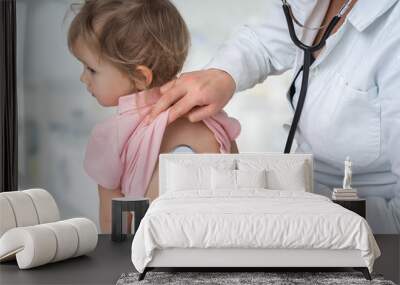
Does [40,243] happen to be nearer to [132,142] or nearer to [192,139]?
[132,142]

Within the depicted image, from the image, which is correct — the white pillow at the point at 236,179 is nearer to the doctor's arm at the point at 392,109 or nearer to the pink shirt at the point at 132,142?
the pink shirt at the point at 132,142

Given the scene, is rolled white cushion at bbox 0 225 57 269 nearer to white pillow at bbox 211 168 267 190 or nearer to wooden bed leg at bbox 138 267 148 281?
wooden bed leg at bbox 138 267 148 281

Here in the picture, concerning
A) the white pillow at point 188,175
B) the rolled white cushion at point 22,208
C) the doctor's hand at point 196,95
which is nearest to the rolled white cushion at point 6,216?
the rolled white cushion at point 22,208

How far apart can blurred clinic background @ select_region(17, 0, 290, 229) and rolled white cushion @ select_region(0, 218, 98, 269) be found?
1.46 metres

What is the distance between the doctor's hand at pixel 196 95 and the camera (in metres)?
5.57

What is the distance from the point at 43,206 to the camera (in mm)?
4594

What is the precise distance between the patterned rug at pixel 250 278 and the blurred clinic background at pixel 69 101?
1.83m

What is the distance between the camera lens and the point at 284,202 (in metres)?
4.24

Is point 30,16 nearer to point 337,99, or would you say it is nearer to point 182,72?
point 182,72

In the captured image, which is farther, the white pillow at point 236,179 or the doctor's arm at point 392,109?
the doctor's arm at point 392,109

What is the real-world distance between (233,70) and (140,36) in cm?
78

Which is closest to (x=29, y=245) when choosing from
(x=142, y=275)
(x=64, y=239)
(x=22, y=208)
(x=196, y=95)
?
(x=64, y=239)

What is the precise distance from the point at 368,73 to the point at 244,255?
2.06 m

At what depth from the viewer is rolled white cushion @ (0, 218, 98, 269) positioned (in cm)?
411
